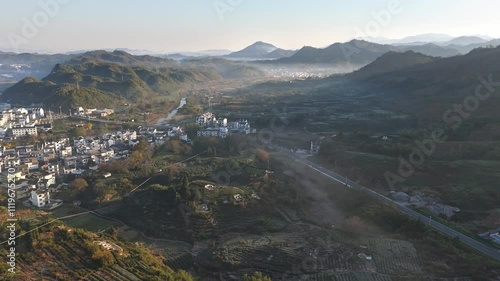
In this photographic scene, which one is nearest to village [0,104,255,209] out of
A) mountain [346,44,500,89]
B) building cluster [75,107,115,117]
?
building cluster [75,107,115,117]

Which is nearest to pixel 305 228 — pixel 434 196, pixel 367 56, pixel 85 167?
pixel 434 196

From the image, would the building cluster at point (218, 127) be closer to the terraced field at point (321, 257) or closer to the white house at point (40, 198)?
the white house at point (40, 198)

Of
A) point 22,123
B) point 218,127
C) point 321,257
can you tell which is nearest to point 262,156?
point 218,127

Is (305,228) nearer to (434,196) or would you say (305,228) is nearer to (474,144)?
(434,196)

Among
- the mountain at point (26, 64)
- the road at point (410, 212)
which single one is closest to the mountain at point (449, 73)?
the road at point (410, 212)

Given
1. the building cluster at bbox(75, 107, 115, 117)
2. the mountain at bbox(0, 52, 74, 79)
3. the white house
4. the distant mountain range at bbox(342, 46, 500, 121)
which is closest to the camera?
the white house

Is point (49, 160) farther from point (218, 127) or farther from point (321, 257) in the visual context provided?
point (321, 257)

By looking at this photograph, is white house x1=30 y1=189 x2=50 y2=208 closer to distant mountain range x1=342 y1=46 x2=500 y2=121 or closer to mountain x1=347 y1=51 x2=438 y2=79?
distant mountain range x1=342 y1=46 x2=500 y2=121
